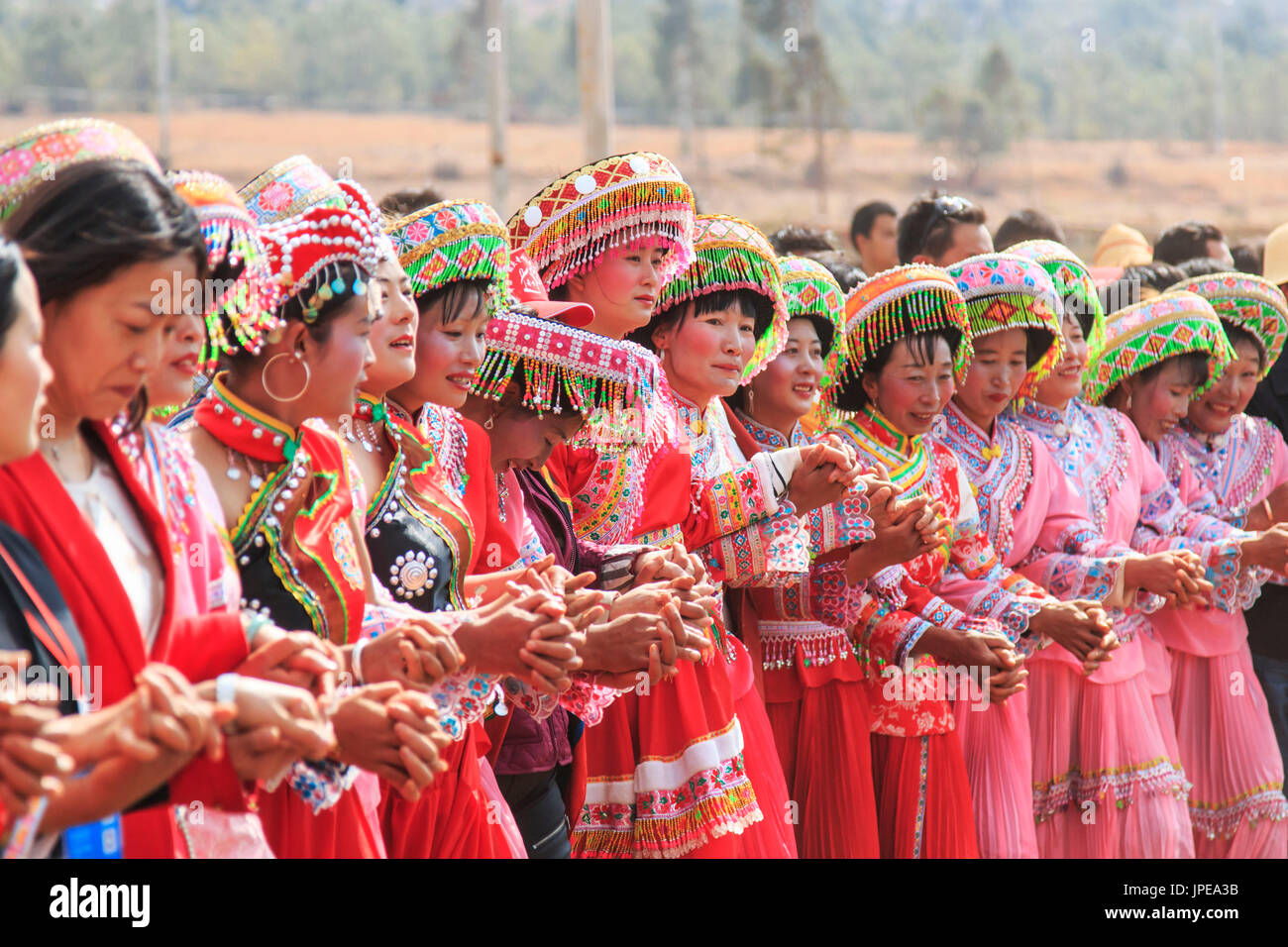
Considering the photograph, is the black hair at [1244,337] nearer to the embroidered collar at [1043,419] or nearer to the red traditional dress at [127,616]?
the embroidered collar at [1043,419]

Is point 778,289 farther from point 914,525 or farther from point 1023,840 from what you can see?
point 1023,840

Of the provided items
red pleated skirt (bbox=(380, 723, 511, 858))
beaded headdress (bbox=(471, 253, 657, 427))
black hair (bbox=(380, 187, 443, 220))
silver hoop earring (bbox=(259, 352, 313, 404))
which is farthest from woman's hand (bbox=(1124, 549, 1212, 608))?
silver hoop earring (bbox=(259, 352, 313, 404))

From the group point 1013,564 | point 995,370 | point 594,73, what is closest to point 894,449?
point 995,370

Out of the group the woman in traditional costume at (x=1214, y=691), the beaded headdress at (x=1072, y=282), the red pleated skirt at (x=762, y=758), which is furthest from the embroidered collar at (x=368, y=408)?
the woman in traditional costume at (x=1214, y=691)

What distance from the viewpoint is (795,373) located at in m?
4.82

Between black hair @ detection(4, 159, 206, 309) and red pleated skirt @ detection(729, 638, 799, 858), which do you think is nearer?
black hair @ detection(4, 159, 206, 309)

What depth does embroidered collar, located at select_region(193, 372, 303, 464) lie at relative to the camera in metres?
2.84

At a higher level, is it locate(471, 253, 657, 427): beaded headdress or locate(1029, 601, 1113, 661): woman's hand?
locate(471, 253, 657, 427): beaded headdress

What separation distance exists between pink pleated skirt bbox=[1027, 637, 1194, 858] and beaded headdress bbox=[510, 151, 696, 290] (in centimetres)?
224

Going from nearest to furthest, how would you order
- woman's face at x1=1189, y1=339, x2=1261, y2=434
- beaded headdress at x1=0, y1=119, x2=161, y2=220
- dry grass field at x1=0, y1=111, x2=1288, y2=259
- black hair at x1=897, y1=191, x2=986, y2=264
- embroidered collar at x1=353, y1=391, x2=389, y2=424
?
beaded headdress at x1=0, y1=119, x2=161, y2=220 → embroidered collar at x1=353, y1=391, x2=389, y2=424 → woman's face at x1=1189, y1=339, x2=1261, y2=434 → black hair at x1=897, y1=191, x2=986, y2=264 → dry grass field at x1=0, y1=111, x2=1288, y2=259

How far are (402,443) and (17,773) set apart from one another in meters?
1.53

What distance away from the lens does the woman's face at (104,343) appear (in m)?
2.29

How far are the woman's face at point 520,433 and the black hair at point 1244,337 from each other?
3.71 metres

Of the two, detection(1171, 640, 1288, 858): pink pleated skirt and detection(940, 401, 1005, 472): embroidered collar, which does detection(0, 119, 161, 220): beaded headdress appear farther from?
detection(1171, 640, 1288, 858): pink pleated skirt
